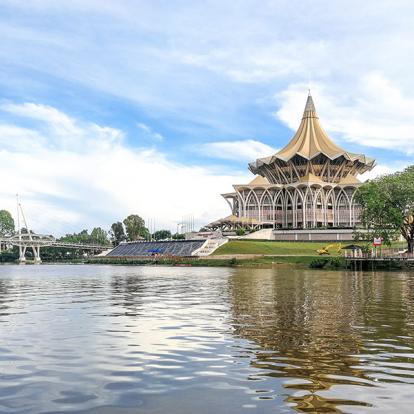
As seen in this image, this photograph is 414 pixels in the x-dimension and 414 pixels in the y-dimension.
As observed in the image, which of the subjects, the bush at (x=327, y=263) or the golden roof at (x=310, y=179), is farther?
the golden roof at (x=310, y=179)

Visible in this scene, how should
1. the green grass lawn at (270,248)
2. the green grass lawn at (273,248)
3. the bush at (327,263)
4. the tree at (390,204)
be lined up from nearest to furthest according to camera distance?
the tree at (390,204), the bush at (327,263), the green grass lawn at (273,248), the green grass lawn at (270,248)

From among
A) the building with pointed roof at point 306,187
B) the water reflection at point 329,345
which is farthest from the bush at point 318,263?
the building with pointed roof at point 306,187

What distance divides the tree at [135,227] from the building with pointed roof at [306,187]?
31.2 m

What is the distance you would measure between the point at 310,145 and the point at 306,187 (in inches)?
545

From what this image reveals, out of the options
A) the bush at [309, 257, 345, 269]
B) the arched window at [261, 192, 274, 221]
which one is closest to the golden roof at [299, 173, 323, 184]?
the arched window at [261, 192, 274, 221]

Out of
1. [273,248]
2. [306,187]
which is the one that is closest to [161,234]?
[306,187]

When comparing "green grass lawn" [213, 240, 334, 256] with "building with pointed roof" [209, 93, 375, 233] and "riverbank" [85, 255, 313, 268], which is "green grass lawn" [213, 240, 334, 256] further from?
"building with pointed roof" [209, 93, 375, 233]

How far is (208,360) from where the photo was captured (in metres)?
12.0

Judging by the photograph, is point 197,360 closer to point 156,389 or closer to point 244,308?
point 156,389

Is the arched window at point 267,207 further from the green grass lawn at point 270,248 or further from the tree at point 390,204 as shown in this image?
the tree at point 390,204

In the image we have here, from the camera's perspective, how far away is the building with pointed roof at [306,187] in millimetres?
147625

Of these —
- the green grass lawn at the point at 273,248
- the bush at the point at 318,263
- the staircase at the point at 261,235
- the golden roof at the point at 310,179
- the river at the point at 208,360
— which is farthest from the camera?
the golden roof at the point at 310,179

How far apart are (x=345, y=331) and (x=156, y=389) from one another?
8.29m

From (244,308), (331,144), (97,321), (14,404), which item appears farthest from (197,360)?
(331,144)
